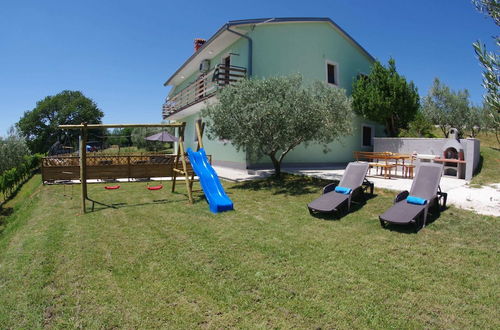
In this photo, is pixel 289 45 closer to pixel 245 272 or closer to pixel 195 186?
pixel 195 186

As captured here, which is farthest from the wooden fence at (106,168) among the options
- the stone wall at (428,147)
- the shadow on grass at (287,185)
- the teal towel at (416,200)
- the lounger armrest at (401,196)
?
the stone wall at (428,147)

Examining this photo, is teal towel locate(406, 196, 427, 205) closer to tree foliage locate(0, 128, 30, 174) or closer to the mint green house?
the mint green house

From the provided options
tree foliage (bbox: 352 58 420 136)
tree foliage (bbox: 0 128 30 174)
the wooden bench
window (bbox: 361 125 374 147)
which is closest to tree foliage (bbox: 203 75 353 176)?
the wooden bench

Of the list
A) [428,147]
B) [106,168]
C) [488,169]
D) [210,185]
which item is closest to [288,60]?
[428,147]

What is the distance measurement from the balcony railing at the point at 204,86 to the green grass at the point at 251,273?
8.94 meters

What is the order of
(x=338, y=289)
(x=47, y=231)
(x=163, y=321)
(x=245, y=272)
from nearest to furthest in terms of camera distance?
(x=163, y=321) → (x=338, y=289) → (x=245, y=272) → (x=47, y=231)

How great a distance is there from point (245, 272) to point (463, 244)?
12.6 feet

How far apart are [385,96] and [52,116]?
2520 inches

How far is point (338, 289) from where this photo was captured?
361 centimetres

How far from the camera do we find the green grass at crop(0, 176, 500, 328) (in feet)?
10.2

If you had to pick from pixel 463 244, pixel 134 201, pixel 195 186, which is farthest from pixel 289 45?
pixel 463 244

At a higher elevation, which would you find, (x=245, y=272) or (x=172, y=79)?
(x=172, y=79)

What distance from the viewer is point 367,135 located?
1917 cm

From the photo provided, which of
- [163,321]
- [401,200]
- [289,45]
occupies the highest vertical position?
[289,45]
